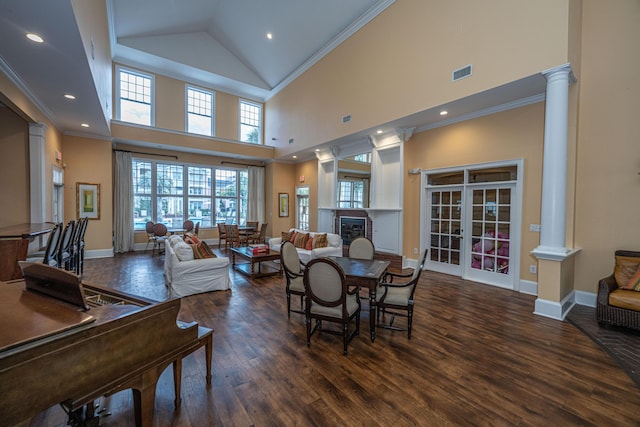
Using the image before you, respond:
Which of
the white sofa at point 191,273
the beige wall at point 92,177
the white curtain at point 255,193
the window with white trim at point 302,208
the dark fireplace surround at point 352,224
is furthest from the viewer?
the white curtain at point 255,193

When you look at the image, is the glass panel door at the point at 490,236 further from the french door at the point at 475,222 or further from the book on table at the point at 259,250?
the book on table at the point at 259,250

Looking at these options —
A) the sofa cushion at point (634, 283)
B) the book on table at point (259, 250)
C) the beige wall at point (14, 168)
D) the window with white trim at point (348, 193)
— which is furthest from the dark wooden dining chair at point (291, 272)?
the beige wall at point (14, 168)

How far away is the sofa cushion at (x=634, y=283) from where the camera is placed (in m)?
3.21

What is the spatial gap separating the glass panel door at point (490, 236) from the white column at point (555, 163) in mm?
1160

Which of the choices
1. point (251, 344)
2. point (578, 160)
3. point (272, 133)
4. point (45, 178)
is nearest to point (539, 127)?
point (578, 160)

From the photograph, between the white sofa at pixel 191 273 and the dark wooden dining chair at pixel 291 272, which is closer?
the dark wooden dining chair at pixel 291 272

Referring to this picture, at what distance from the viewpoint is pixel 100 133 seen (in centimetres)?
666

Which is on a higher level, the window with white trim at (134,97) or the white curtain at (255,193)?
the window with white trim at (134,97)

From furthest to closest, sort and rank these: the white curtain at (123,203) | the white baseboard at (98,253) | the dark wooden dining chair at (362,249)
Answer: the white curtain at (123,203)
the white baseboard at (98,253)
the dark wooden dining chair at (362,249)

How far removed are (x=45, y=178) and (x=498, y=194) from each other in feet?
28.5

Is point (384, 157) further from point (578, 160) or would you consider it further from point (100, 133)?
point (100, 133)

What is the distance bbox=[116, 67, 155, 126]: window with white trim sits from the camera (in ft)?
25.1

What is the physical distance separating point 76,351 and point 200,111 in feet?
30.7

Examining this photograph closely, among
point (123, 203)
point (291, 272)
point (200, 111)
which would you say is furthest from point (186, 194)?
point (291, 272)
